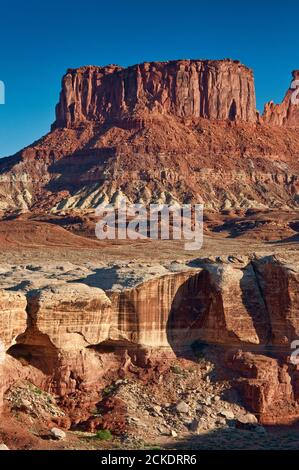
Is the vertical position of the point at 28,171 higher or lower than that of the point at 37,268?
higher

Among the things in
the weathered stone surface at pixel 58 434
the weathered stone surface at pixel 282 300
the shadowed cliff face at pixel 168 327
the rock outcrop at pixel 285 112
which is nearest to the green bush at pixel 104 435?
the weathered stone surface at pixel 58 434

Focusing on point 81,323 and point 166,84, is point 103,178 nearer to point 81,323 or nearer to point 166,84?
point 166,84

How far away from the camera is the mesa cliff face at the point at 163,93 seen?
14450cm

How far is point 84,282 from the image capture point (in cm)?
2494

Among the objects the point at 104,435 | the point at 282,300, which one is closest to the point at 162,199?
the point at 282,300

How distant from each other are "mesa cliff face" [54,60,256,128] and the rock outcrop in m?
6.24

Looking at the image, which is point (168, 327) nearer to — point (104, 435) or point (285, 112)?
point (104, 435)

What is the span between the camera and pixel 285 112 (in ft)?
530

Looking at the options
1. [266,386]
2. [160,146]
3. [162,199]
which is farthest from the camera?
[160,146]

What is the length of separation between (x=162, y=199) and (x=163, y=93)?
34761 mm

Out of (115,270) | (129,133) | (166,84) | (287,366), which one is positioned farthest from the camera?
(166,84)

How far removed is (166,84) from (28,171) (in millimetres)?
33958
